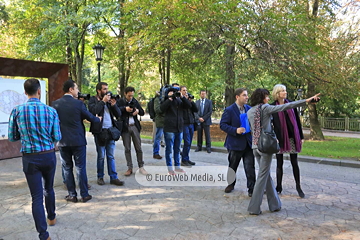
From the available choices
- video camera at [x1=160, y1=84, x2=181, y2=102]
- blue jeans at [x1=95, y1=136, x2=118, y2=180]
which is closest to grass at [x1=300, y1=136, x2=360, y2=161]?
video camera at [x1=160, y1=84, x2=181, y2=102]

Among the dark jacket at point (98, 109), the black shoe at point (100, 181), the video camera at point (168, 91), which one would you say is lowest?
the black shoe at point (100, 181)

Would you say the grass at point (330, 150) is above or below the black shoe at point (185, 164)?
below

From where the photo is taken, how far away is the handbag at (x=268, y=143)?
4.24m

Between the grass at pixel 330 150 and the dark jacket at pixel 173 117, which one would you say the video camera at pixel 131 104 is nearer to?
the dark jacket at pixel 173 117

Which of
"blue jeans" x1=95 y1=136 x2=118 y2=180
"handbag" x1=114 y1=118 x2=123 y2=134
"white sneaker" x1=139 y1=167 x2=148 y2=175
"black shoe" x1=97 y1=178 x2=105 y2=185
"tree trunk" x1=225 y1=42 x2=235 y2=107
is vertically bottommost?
"black shoe" x1=97 y1=178 x2=105 y2=185

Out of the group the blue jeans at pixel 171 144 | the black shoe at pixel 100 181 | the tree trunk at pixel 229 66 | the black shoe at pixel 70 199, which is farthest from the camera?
the tree trunk at pixel 229 66

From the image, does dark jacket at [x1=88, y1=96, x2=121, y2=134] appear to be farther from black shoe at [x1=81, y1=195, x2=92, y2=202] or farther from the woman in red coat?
the woman in red coat

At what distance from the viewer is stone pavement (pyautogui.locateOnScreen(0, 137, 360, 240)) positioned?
12.4 feet

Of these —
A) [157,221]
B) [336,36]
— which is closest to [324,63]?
[336,36]

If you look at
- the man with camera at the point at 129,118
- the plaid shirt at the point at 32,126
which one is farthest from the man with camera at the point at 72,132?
the man with camera at the point at 129,118

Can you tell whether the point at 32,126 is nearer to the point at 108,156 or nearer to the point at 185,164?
the point at 108,156

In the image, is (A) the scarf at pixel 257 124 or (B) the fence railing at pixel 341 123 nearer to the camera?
(A) the scarf at pixel 257 124

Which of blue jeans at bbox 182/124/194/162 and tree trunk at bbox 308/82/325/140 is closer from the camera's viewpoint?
blue jeans at bbox 182/124/194/162

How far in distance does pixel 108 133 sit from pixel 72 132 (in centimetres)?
104
